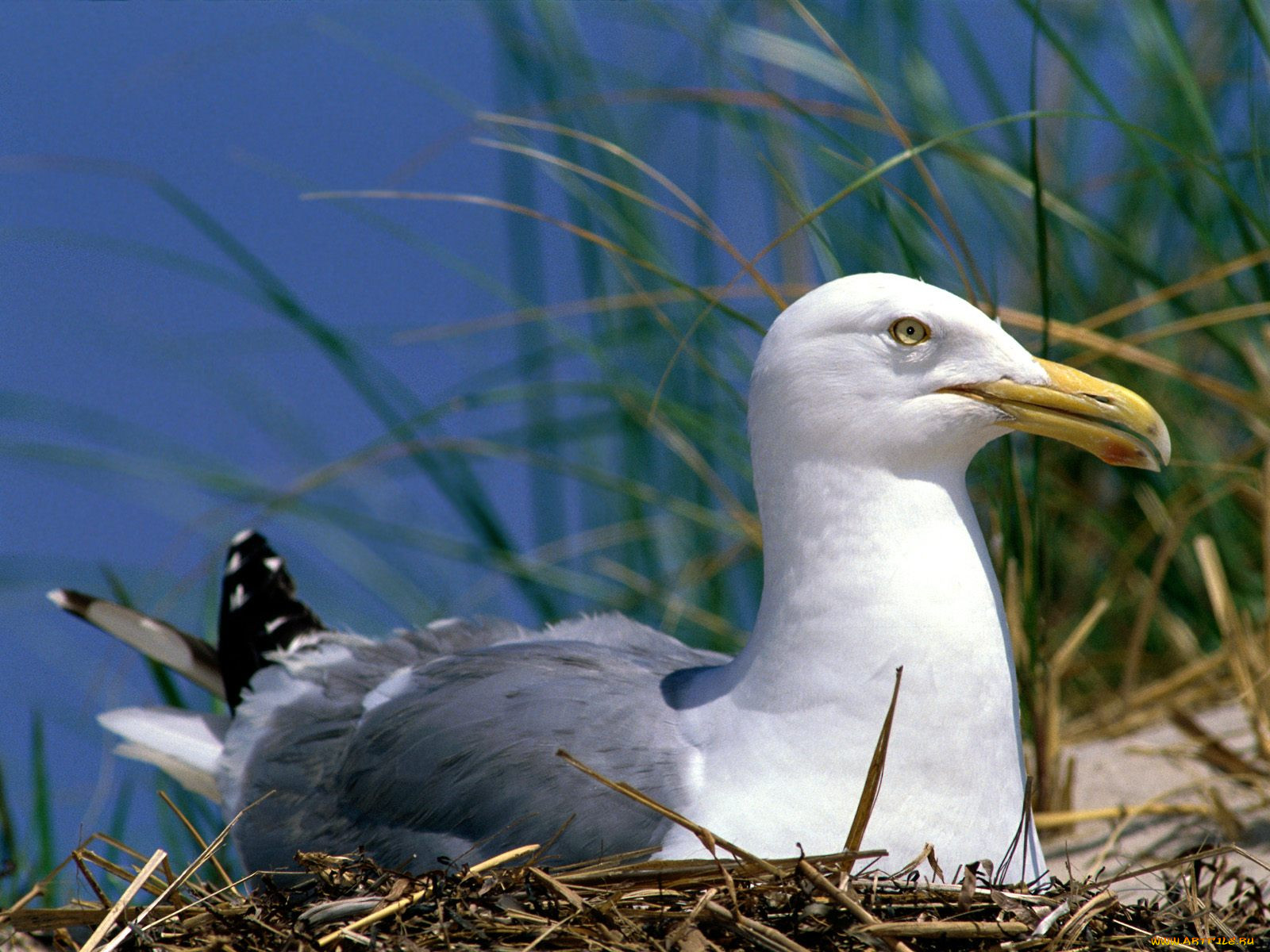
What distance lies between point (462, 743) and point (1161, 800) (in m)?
1.84

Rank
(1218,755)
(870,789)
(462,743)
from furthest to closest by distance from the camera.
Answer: (1218,755)
(462,743)
(870,789)

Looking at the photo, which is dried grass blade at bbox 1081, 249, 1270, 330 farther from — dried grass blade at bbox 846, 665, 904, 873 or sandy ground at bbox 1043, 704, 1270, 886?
dried grass blade at bbox 846, 665, 904, 873

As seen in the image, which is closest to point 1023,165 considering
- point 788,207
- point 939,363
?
point 788,207

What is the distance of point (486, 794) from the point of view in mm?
2541

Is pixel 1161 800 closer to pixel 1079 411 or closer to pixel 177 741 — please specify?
pixel 1079 411

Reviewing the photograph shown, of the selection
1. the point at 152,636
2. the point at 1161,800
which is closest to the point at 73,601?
the point at 152,636

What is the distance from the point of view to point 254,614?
11.4 feet

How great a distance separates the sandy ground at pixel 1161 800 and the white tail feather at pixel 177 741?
1.99 m

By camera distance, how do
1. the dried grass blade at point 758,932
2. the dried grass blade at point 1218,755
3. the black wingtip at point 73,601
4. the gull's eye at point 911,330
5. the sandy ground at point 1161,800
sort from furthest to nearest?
the black wingtip at point 73,601, the dried grass blade at point 1218,755, the sandy ground at point 1161,800, the gull's eye at point 911,330, the dried grass blade at point 758,932

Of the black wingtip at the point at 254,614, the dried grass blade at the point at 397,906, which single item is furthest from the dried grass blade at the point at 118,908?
the black wingtip at the point at 254,614

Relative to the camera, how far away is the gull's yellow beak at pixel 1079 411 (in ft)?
8.21

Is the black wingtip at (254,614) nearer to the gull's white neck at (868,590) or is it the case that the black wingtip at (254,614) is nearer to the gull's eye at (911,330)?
Answer: the gull's white neck at (868,590)

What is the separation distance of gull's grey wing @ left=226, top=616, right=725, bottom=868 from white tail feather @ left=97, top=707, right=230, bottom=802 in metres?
0.19

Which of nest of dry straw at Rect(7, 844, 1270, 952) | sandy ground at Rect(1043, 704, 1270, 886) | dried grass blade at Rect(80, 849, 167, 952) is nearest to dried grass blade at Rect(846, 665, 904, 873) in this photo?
nest of dry straw at Rect(7, 844, 1270, 952)
